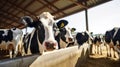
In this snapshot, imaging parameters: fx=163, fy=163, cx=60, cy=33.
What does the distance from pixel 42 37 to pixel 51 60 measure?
600mm

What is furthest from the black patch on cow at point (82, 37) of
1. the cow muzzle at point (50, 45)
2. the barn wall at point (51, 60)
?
the cow muzzle at point (50, 45)

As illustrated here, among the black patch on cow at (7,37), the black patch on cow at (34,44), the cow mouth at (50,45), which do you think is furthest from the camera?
the black patch on cow at (7,37)

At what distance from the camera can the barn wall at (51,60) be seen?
1734 millimetres

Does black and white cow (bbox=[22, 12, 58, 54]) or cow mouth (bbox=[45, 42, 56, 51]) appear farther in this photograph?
black and white cow (bbox=[22, 12, 58, 54])

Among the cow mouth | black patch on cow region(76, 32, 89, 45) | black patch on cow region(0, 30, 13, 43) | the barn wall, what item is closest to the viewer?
the barn wall

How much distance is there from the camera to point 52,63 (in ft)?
8.34

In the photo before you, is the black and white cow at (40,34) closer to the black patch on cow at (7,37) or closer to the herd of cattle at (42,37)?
the herd of cattle at (42,37)

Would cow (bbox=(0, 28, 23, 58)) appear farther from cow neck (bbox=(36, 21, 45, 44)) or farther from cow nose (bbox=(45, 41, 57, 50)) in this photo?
cow nose (bbox=(45, 41, 57, 50))

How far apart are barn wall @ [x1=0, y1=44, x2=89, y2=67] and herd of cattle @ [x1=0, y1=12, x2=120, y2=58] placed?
0.14m

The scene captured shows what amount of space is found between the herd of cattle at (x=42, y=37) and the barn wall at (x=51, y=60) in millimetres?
138

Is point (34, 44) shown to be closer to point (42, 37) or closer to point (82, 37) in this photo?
point (42, 37)

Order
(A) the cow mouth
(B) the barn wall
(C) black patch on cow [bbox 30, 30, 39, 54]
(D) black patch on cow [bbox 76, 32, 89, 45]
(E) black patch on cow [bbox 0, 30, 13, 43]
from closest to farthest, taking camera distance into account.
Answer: (B) the barn wall < (A) the cow mouth < (C) black patch on cow [bbox 30, 30, 39, 54] < (E) black patch on cow [bbox 0, 30, 13, 43] < (D) black patch on cow [bbox 76, 32, 89, 45]

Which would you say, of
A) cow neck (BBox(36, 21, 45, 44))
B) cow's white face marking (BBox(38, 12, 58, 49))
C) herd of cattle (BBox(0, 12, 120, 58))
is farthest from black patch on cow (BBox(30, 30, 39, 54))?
cow's white face marking (BBox(38, 12, 58, 49))

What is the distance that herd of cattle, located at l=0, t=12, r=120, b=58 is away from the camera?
2.87m
